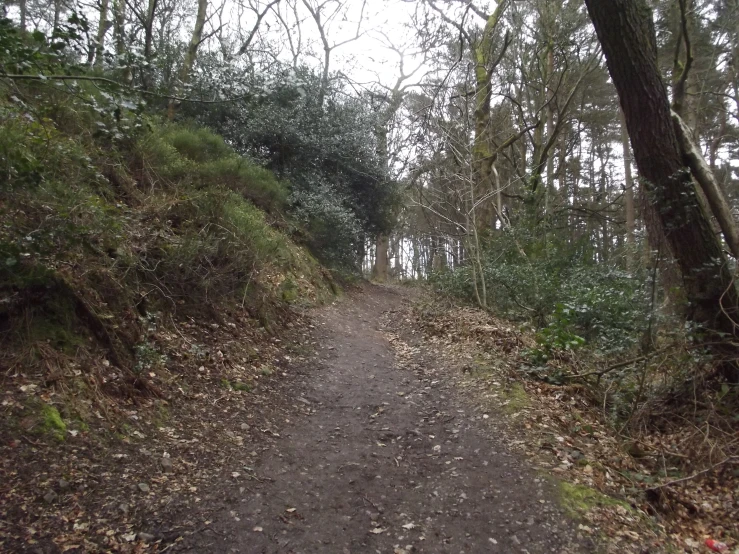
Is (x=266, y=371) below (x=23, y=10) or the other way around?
below

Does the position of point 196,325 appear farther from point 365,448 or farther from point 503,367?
point 503,367

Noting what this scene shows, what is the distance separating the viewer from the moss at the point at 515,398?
5618 millimetres

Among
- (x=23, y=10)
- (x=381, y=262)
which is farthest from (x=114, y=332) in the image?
(x=381, y=262)

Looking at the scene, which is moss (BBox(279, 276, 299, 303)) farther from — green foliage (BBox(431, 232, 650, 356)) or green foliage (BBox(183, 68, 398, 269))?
green foliage (BBox(431, 232, 650, 356))

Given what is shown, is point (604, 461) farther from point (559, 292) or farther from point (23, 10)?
point (23, 10)

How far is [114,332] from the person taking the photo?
198 inches

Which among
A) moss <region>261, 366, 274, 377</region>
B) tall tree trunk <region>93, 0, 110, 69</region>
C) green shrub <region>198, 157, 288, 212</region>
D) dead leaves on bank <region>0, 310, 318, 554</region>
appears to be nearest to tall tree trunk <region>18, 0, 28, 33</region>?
tall tree trunk <region>93, 0, 110, 69</region>

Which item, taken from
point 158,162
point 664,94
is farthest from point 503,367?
point 158,162

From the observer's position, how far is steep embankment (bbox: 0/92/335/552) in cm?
351

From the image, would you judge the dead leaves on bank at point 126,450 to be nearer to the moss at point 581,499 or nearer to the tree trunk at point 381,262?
the moss at point 581,499

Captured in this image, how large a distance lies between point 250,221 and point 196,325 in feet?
8.50

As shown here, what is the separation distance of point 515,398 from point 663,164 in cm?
306

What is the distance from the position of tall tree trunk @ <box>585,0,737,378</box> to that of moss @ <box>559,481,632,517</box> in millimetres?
2393

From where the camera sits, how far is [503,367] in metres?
6.81
